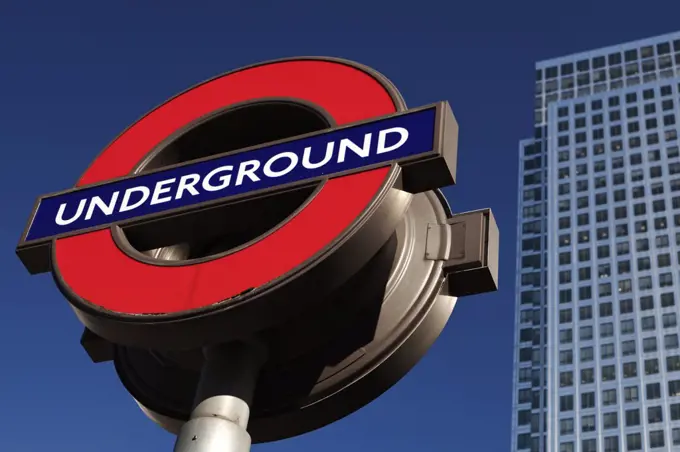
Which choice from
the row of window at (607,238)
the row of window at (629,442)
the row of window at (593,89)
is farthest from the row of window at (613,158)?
the row of window at (629,442)

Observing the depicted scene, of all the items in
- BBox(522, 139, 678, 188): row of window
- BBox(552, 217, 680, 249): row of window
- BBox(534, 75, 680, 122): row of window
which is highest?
BBox(534, 75, 680, 122): row of window

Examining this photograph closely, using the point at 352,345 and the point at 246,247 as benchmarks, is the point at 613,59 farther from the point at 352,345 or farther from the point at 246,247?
the point at 246,247

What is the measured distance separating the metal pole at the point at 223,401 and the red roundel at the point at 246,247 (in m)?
0.54

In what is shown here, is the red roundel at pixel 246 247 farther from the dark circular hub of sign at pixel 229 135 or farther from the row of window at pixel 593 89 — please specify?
the row of window at pixel 593 89

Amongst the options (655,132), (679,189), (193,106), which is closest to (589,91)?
(655,132)

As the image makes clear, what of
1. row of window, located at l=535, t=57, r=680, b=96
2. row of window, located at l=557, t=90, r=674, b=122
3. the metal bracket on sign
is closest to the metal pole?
the metal bracket on sign

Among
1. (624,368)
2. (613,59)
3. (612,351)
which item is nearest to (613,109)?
(613,59)

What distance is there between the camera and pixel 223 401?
5758 mm

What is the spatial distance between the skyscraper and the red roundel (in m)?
80.9

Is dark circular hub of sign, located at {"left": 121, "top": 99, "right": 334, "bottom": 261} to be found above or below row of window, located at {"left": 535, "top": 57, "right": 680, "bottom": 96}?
below

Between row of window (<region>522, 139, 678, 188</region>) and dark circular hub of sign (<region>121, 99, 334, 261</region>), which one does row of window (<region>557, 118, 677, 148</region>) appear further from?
dark circular hub of sign (<region>121, 99, 334, 261</region>)

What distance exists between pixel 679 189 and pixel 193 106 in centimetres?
9749

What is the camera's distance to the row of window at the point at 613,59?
116 m

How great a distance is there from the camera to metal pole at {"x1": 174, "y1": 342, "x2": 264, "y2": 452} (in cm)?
549
